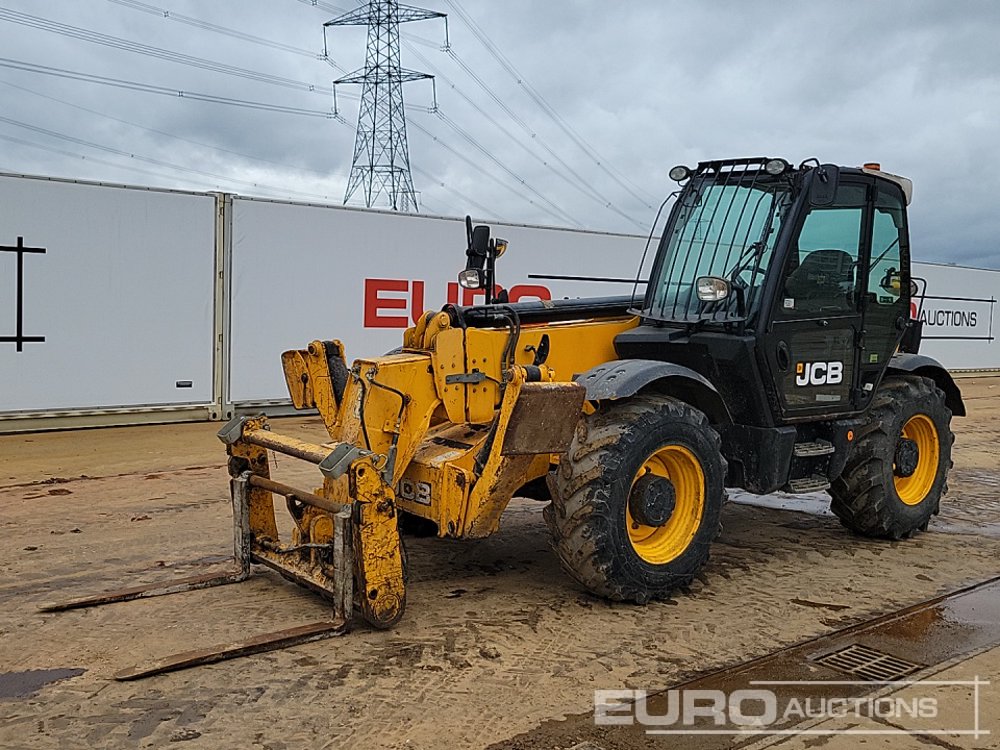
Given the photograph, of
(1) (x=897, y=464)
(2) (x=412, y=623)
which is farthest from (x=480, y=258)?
(1) (x=897, y=464)

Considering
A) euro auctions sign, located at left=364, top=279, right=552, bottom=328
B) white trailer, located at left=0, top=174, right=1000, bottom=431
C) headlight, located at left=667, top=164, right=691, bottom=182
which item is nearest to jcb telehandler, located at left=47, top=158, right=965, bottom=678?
headlight, located at left=667, top=164, right=691, bottom=182

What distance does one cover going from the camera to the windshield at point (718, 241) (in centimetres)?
580

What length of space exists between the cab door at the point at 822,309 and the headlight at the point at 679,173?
934mm

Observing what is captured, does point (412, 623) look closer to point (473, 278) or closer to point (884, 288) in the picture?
point (473, 278)

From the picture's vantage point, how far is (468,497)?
15.9ft

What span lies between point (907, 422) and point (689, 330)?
6.72 feet

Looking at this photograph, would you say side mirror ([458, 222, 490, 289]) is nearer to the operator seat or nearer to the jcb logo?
the operator seat

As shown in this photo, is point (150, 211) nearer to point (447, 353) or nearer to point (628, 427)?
point (447, 353)

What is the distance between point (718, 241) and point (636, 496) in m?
1.86

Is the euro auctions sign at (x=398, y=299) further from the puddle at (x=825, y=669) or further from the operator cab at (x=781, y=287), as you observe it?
the puddle at (x=825, y=669)

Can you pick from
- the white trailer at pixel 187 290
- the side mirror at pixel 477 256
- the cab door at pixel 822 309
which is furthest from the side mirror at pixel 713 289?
the white trailer at pixel 187 290

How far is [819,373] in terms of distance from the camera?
604 centimetres

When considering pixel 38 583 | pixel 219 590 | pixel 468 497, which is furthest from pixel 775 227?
pixel 38 583

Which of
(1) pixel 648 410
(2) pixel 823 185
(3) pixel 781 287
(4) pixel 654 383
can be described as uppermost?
(2) pixel 823 185
